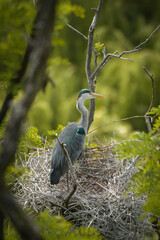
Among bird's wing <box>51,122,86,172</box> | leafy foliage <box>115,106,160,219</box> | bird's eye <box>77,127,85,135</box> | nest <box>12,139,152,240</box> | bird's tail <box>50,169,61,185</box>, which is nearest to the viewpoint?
leafy foliage <box>115,106,160,219</box>

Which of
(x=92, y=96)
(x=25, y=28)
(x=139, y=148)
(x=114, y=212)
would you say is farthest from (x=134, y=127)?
(x=25, y=28)

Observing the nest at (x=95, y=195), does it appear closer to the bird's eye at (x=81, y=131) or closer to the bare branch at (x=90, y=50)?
the bird's eye at (x=81, y=131)

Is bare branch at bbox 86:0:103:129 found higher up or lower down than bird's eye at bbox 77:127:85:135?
higher up

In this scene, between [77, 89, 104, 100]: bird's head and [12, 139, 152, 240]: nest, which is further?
[77, 89, 104, 100]: bird's head

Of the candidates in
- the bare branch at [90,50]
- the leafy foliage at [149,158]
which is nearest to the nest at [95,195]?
the bare branch at [90,50]

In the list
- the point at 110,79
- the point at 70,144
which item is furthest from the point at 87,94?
the point at 110,79

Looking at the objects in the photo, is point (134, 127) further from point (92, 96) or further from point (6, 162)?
point (6, 162)

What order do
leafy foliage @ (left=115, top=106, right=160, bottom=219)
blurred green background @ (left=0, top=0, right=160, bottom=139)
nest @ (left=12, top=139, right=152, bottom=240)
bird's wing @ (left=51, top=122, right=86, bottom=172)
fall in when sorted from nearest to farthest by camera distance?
leafy foliage @ (left=115, top=106, right=160, bottom=219)
nest @ (left=12, top=139, right=152, bottom=240)
bird's wing @ (left=51, top=122, right=86, bottom=172)
blurred green background @ (left=0, top=0, right=160, bottom=139)

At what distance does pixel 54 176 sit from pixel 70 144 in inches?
15.9

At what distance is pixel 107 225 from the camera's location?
2045 millimetres

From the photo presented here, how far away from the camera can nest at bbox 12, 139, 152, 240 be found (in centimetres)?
206

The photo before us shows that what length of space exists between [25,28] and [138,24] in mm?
5493

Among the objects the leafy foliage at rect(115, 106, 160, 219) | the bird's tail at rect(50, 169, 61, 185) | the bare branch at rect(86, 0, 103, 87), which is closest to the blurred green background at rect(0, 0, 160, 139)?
the bare branch at rect(86, 0, 103, 87)

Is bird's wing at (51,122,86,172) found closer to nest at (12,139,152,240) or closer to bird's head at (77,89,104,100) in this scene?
nest at (12,139,152,240)
